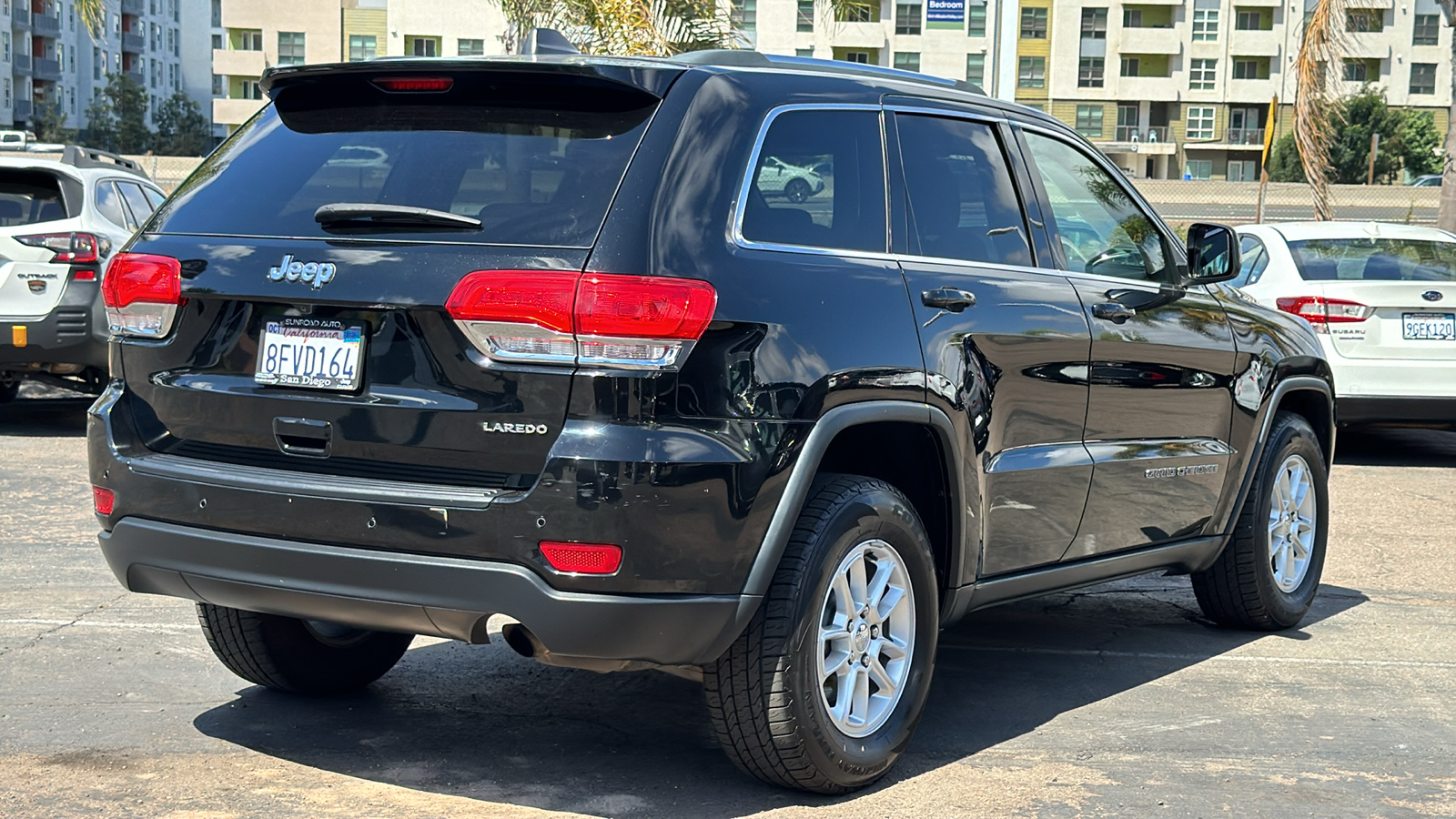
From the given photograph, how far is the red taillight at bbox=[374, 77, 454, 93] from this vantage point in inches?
163

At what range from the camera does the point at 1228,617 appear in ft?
21.0

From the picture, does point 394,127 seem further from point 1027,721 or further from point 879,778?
point 1027,721

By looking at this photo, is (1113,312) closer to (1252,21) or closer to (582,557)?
(582,557)

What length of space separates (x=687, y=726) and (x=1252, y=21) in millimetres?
83883

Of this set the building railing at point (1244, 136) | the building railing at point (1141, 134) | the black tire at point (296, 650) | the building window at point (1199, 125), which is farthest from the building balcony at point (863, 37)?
the black tire at point (296, 650)

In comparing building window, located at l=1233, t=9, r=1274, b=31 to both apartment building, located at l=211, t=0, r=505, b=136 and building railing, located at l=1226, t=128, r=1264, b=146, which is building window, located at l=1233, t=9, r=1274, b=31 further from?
apartment building, located at l=211, t=0, r=505, b=136

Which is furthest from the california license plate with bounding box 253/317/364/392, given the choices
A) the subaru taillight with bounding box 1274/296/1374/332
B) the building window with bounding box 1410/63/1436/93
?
the building window with bounding box 1410/63/1436/93

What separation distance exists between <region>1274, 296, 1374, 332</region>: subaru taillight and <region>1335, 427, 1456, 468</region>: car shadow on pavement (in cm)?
100

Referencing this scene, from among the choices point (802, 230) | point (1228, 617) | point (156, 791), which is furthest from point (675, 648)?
point (1228, 617)

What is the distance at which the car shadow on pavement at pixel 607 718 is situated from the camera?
4.33 meters

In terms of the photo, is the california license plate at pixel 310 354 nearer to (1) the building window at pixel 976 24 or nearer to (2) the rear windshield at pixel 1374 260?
(2) the rear windshield at pixel 1374 260

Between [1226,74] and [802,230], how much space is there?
8324cm

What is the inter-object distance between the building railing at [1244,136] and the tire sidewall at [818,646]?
80.4 meters

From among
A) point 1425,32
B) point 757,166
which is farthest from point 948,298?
point 1425,32
